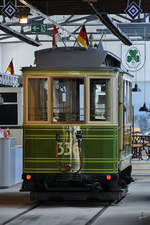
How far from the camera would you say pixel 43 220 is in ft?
39.2

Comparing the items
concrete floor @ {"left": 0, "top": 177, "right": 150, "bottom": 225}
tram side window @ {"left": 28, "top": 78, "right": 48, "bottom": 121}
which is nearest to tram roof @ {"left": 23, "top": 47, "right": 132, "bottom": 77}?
tram side window @ {"left": 28, "top": 78, "right": 48, "bottom": 121}

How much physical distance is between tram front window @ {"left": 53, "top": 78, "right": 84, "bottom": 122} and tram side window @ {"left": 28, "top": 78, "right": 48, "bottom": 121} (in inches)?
7.5

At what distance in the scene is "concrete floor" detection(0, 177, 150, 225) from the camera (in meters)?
11.8

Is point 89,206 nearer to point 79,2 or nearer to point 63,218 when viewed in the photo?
point 63,218

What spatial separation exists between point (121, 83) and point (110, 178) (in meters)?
1.98

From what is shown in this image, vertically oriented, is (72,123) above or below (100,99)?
below

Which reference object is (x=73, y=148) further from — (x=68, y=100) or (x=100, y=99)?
(x=100, y=99)

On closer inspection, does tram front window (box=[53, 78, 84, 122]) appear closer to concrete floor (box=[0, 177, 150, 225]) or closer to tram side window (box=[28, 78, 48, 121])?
tram side window (box=[28, 78, 48, 121])

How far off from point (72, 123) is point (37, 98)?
2.75ft

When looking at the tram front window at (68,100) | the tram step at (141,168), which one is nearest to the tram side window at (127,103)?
the tram front window at (68,100)

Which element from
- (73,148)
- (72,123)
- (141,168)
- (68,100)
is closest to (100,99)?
(68,100)

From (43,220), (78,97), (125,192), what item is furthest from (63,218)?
(125,192)

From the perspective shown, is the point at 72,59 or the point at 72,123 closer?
the point at 72,123

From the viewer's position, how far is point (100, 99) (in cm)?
1410
